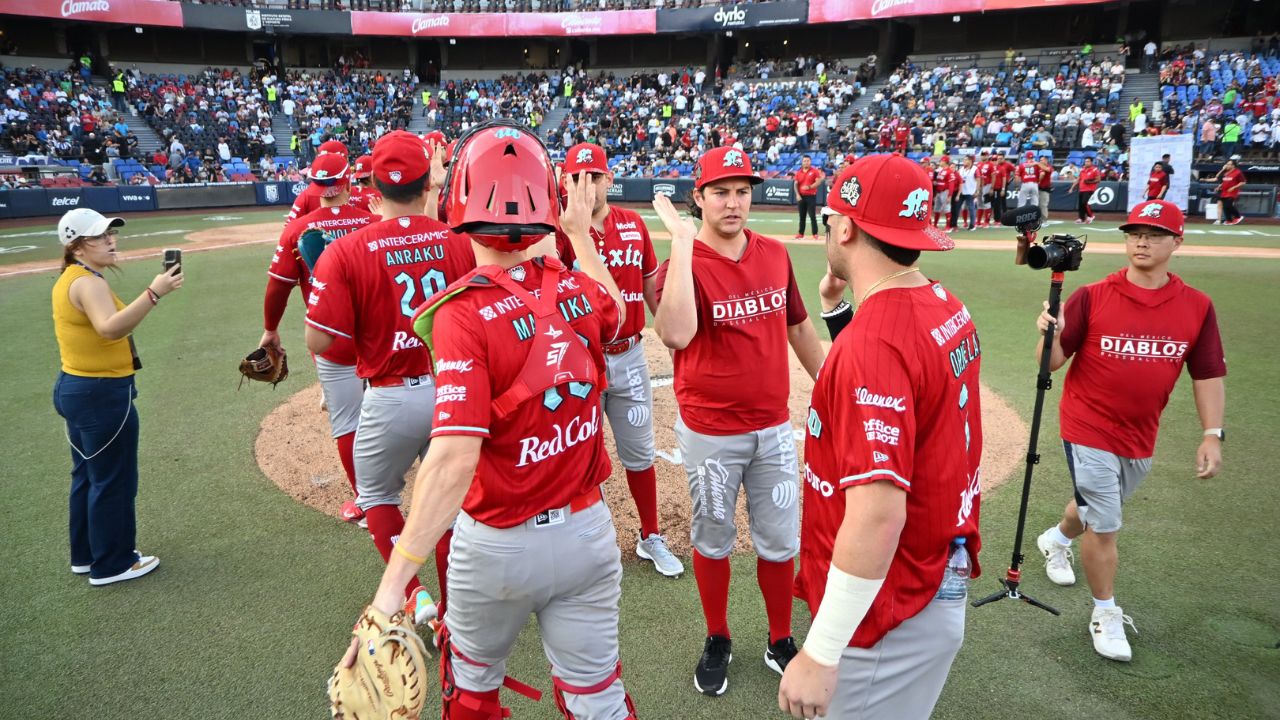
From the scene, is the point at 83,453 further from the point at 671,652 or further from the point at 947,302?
the point at 947,302

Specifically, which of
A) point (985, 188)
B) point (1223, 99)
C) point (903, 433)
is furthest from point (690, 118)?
point (903, 433)

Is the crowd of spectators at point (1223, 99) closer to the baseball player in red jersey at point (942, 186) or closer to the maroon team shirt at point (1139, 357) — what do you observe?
the baseball player in red jersey at point (942, 186)

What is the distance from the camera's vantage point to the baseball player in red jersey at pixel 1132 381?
4.09 m

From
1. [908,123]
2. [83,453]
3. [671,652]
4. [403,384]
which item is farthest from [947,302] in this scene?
[908,123]

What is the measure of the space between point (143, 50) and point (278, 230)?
27.7 meters

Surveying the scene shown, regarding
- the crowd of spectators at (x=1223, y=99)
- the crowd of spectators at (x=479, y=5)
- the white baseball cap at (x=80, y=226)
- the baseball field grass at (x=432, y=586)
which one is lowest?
the baseball field grass at (x=432, y=586)

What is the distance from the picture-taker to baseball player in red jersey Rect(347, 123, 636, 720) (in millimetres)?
2318

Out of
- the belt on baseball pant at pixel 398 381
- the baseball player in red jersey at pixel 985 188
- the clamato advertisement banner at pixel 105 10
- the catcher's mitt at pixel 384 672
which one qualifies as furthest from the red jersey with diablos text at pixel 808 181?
the clamato advertisement banner at pixel 105 10

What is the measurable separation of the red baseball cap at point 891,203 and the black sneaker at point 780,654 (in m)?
2.45

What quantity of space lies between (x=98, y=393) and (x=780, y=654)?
172 inches

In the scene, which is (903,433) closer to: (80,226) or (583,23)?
(80,226)

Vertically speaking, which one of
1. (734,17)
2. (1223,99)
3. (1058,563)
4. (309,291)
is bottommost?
(1058,563)

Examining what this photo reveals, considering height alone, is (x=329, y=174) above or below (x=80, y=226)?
above

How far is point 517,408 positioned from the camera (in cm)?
241
